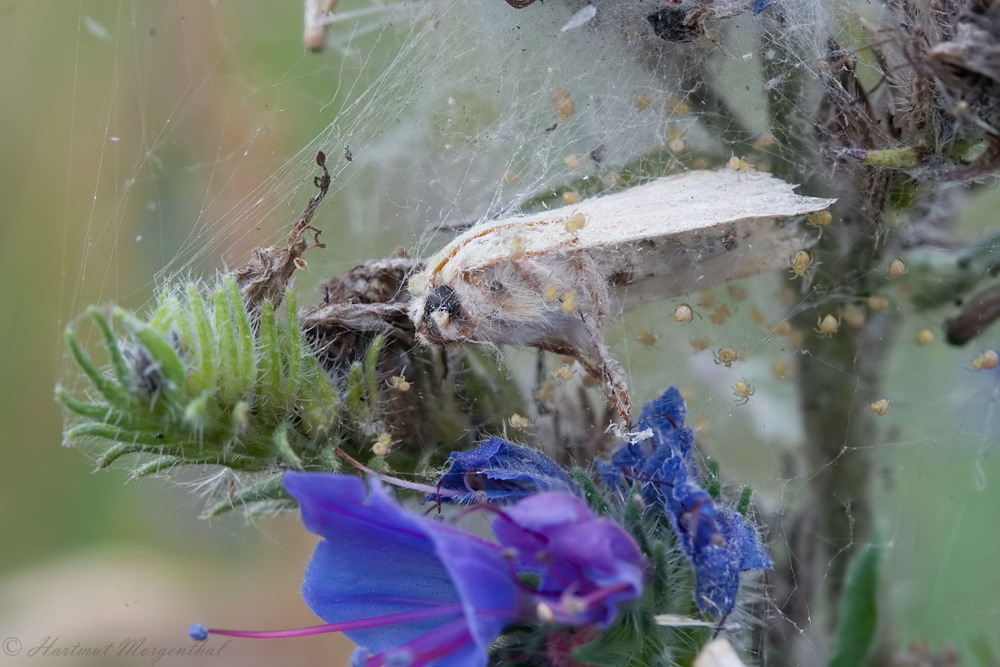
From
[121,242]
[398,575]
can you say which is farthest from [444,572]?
[121,242]

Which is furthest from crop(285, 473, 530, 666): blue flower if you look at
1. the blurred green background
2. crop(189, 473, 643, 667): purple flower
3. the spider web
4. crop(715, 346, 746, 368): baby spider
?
the blurred green background

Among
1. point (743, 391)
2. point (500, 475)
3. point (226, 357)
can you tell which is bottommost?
point (743, 391)

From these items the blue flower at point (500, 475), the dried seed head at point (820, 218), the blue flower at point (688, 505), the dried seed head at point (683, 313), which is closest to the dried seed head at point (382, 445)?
the blue flower at point (500, 475)

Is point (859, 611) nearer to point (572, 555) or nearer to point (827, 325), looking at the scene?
point (572, 555)

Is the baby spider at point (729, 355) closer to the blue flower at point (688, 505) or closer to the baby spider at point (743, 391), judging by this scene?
the baby spider at point (743, 391)

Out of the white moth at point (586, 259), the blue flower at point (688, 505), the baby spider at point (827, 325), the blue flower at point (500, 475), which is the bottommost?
the baby spider at point (827, 325)

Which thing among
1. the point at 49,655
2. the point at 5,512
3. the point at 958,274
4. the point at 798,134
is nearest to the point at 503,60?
the point at 798,134
